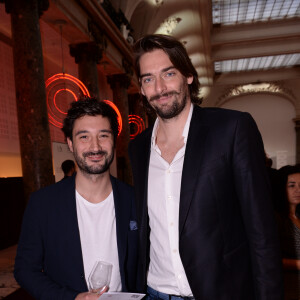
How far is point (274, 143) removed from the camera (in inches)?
910

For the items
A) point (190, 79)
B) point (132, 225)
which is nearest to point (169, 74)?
point (190, 79)

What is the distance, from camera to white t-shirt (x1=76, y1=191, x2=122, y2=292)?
2.05 meters

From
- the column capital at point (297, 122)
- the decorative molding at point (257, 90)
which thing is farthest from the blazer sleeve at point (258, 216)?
the column capital at point (297, 122)

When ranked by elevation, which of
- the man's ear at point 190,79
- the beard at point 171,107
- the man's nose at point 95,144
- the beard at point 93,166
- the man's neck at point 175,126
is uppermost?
the man's ear at point 190,79

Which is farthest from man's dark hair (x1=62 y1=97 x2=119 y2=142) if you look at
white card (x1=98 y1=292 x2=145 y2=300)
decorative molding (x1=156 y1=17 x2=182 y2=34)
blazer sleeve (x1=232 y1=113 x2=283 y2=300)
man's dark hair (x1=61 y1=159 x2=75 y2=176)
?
decorative molding (x1=156 y1=17 x2=182 y2=34)

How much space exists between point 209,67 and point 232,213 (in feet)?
65.1

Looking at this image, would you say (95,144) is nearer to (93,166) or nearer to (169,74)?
(93,166)

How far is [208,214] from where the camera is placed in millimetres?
1666

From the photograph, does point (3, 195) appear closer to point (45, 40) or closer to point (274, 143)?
point (45, 40)

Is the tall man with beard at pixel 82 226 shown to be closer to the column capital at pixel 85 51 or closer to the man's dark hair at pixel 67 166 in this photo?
the man's dark hair at pixel 67 166

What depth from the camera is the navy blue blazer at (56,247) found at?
6.31ft

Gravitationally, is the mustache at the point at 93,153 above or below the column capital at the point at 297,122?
below

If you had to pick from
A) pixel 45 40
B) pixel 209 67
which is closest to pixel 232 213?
pixel 45 40

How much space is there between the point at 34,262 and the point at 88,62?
24.5ft
